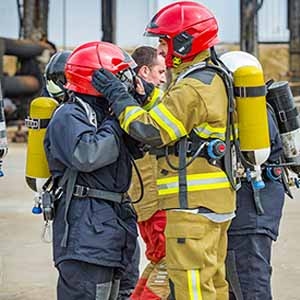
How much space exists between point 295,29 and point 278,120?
2670 centimetres

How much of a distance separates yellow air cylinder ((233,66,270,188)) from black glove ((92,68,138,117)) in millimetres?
451

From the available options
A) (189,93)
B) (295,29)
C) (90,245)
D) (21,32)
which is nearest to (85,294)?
(90,245)

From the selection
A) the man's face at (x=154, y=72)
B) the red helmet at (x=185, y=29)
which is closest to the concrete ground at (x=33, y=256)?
the man's face at (x=154, y=72)

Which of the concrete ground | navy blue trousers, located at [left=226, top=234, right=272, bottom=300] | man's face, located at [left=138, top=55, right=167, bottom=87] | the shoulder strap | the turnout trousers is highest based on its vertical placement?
man's face, located at [left=138, top=55, right=167, bottom=87]

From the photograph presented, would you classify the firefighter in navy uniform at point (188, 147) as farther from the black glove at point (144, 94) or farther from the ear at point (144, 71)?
the ear at point (144, 71)

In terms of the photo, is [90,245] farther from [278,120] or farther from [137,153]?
[278,120]

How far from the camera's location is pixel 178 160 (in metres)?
3.64

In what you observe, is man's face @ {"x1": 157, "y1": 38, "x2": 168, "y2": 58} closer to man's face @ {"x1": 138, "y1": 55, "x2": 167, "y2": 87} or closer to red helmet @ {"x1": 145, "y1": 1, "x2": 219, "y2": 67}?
red helmet @ {"x1": 145, "y1": 1, "x2": 219, "y2": 67}

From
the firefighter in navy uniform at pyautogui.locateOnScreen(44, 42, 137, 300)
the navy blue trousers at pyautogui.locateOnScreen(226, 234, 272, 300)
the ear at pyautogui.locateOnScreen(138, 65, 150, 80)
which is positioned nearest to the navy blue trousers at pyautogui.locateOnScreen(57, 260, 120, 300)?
the firefighter in navy uniform at pyautogui.locateOnScreen(44, 42, 137, 300)

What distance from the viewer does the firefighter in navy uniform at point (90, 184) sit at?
3680 mm

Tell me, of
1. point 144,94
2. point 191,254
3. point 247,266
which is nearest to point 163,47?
point 144,94

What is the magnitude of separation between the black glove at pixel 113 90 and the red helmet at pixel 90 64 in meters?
0.07

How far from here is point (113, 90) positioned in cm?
364

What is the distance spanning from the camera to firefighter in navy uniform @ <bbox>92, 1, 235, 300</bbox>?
3.57m
